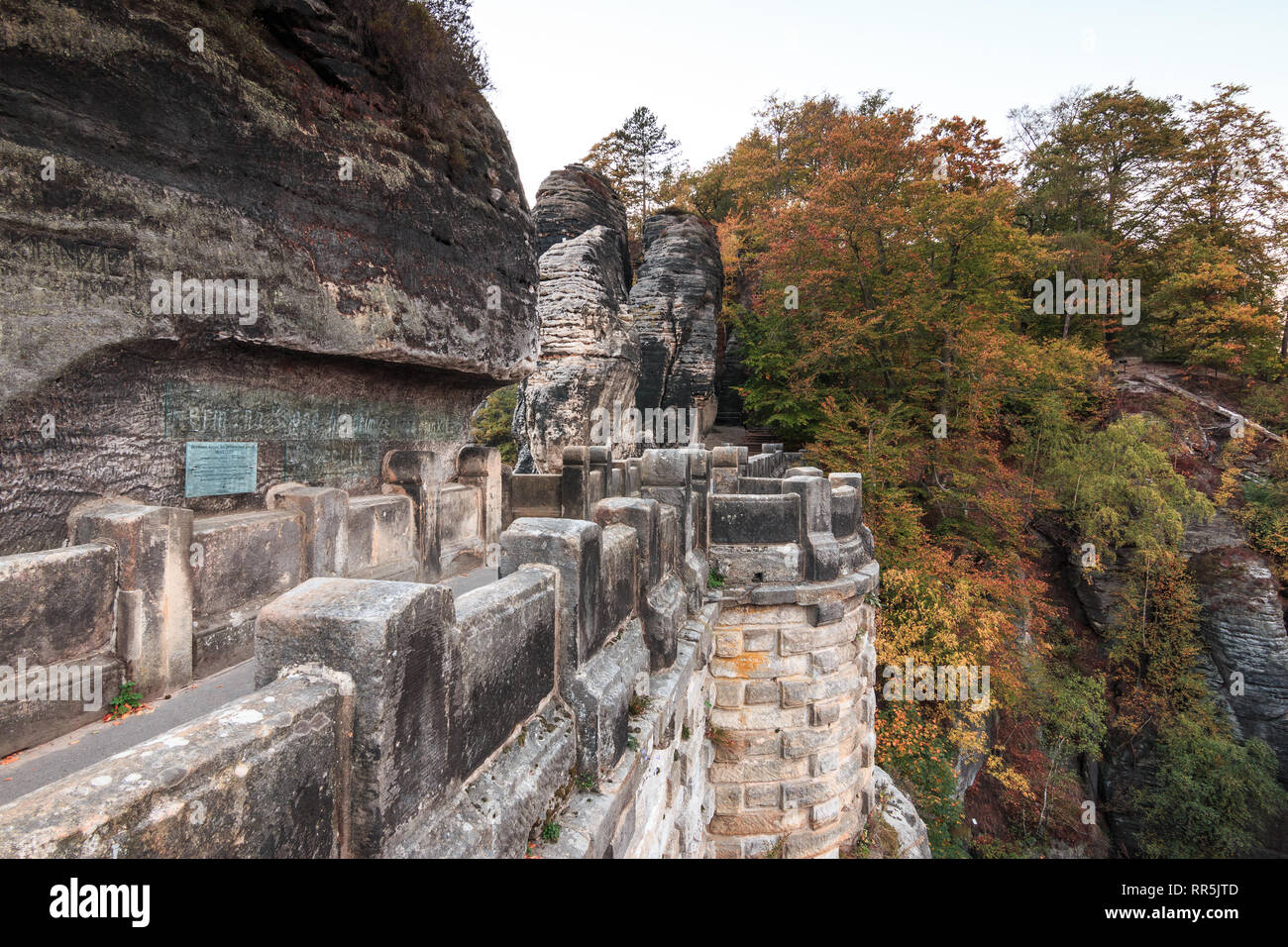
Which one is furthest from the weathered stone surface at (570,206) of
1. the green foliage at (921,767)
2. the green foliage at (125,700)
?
the green foliage at (125,700)

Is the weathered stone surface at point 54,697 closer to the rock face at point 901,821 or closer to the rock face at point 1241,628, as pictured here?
the rock face at point 901,821

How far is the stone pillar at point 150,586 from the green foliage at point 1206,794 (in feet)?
68.1

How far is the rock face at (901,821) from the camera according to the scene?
279 inches

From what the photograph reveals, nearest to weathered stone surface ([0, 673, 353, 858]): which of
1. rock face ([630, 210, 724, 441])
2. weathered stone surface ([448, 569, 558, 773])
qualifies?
weathered stone surface ([448, 569, 558, 773])

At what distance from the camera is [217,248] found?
2994mm

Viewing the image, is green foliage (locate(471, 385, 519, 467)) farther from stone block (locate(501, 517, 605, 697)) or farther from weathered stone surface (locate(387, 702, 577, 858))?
weathered stone surface (locate(387, 702, 577, 858))

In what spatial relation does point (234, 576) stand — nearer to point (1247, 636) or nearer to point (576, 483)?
point (576, 483)

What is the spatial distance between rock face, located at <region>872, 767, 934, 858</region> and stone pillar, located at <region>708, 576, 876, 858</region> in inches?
78.2

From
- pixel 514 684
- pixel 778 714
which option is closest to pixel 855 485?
pixel 778 714

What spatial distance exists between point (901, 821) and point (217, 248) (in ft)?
30.0

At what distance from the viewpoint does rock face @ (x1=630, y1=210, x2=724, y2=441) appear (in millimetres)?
19734

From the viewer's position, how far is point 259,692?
112 centimetres

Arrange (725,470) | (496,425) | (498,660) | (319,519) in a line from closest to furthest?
(498,660) → (319,519) → (725,470) → (496,425)

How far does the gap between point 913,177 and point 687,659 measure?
16959mm
